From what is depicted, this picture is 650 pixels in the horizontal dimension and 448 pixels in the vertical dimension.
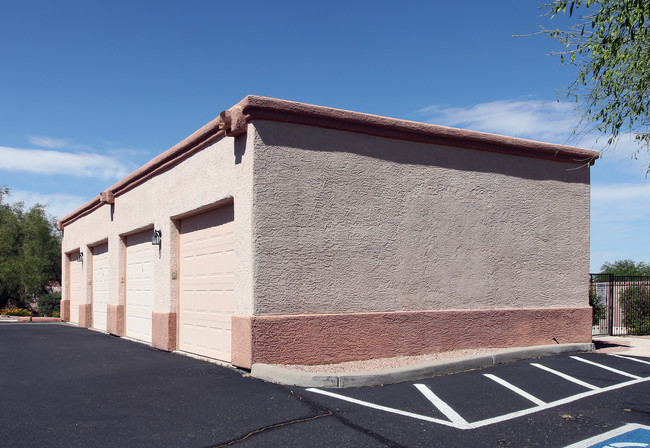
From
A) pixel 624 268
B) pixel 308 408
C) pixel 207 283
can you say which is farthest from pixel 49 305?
pixel 624 268

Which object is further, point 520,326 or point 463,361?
point 520,326

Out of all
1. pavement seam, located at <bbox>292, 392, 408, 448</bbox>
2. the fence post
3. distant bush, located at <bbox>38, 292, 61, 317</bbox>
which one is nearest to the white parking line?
pavement seam, located at <bbox>292, 392, 408, 448</bbox>

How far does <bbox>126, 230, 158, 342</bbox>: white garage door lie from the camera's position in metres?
14.0

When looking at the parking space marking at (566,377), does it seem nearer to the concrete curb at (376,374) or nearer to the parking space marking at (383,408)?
the concrete curb at (376,374)

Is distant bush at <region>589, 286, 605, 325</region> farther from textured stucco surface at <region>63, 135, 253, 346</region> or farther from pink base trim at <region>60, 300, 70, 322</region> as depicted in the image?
pink base trim at <region>60, 300, 70, 322</region>

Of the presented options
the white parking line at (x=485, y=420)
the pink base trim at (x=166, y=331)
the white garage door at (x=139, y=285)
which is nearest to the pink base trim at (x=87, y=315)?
the white garage door at (x=139, y=285)

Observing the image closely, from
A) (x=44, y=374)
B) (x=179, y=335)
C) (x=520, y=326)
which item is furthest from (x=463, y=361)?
(x=44, y=374)

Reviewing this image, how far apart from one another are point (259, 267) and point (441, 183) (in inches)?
165

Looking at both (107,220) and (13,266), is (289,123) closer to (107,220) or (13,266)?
(107,220)

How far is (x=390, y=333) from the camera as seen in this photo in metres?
10.2

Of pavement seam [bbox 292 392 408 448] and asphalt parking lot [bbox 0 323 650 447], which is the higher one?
pavement seam [bbox 292 392 408 448]

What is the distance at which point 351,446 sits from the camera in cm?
554

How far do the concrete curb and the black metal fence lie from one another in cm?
982

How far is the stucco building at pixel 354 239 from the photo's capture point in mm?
9398
